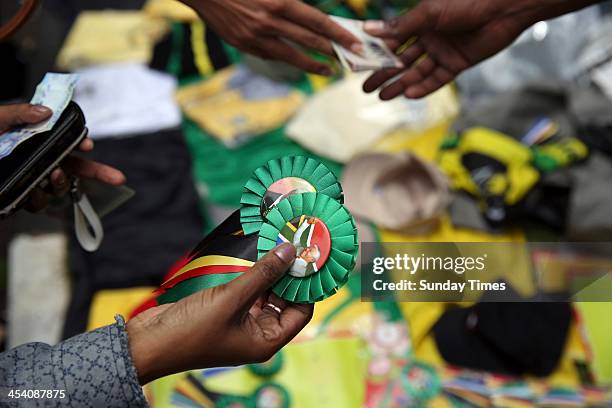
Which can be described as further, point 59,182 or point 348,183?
point 348,183

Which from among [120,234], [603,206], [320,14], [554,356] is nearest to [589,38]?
[603,206]

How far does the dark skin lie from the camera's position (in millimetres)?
804

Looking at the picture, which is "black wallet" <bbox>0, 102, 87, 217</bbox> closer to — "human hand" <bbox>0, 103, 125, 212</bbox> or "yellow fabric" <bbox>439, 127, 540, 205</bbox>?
"human hand" <bbox>0, 103, 125, 212</bbox>

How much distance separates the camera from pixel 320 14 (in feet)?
2.62

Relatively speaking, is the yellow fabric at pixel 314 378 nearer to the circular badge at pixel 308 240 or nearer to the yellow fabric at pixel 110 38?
the circular badge at pixel 308 240

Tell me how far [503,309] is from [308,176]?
0.61 metres

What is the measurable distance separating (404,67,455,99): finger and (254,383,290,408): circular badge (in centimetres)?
51

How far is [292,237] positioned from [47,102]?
0.31m

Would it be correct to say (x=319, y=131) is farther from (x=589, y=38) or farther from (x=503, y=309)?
(x=589, y=38)

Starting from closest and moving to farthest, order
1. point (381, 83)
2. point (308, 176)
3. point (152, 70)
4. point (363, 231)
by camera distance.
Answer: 1. point (308, 176)
2. point (381, 83)
3. point (363, 231)
4. point (152, 70)

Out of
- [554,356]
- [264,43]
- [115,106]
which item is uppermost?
[264,43]

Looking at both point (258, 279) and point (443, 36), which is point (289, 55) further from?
point (258, 279)

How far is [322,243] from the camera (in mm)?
557

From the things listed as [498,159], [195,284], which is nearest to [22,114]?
[195,284]
